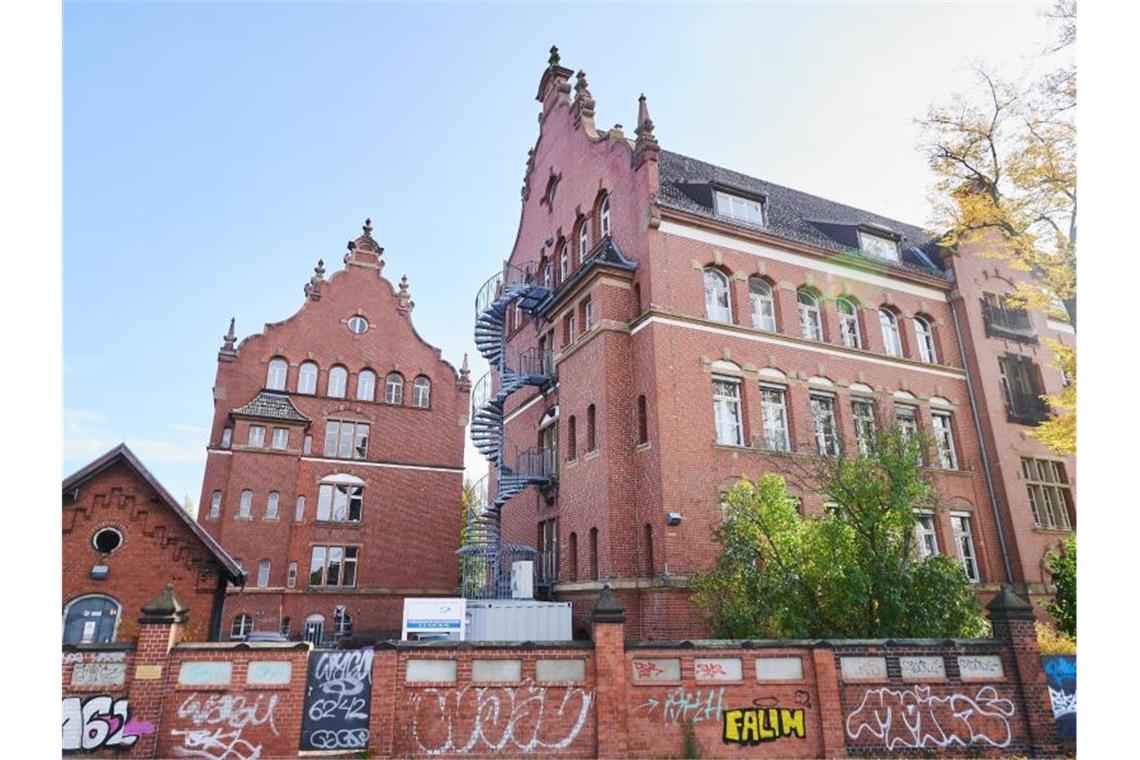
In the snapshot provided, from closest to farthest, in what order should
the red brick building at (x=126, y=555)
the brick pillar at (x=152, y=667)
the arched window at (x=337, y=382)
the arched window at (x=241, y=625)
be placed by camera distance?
the brick pillar at (x=152, y=667), the red brick building at (x=126, y=555), the arched window at (x=241, y=625), the arched window at (x=337, y=382)

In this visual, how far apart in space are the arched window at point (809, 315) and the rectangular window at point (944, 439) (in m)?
5.44

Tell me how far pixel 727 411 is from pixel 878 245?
1092cm

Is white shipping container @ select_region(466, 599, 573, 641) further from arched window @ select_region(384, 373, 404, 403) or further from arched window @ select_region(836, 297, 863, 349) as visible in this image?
arched window @ select_region(384, 373, 404, 403)

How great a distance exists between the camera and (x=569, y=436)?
70.7 feet

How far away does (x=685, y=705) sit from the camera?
405 inches

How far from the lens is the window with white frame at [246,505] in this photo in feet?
97.7

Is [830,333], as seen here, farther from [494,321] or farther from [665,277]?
[494,321]

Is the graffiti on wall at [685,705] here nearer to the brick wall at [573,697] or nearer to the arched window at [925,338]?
the brick wall at [573,697]

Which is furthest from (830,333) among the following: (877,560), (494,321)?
(494,321)

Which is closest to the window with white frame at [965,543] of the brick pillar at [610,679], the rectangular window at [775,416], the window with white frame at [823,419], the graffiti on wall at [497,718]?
the window with white frame at [823,419]

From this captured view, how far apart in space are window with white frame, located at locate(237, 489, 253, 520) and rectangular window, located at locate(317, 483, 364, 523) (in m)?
3.10

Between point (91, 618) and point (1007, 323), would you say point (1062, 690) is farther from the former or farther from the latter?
point (91, 618)

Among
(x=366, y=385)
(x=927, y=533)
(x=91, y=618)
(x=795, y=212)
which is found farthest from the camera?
(x=366, y=385)

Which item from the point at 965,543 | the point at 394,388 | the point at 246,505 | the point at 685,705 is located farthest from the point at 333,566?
the point at 965,543
